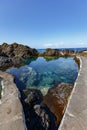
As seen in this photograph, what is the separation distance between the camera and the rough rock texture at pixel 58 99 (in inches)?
370

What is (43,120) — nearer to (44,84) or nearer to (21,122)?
(21,122)

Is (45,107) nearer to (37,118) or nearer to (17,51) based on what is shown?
(37,118)

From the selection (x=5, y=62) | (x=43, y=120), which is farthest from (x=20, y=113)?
(x=5, y=62)

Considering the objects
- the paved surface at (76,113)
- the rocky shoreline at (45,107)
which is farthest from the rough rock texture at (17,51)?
the paved surface at (76,113)

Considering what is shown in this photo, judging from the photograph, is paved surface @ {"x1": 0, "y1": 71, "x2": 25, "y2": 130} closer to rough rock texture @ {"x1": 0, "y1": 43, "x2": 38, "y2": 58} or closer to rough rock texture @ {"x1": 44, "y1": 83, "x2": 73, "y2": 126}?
rough rock texture @ {"x1": 44, "y1": 83, "x2": 73, "y2": 126}

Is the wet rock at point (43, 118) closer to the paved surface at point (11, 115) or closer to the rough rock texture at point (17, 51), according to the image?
the paved surface at point (11, 115)

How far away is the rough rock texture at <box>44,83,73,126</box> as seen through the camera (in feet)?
30.9

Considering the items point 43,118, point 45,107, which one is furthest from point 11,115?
point 45,107

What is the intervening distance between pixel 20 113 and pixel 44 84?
8.09m

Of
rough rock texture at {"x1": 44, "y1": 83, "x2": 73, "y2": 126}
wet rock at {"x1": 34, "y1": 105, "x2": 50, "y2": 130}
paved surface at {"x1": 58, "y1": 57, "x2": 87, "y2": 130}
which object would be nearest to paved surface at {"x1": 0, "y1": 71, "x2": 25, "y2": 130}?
wet rock at {"x1": 34, "y1": 105, "x2": 50, "y2": 130}

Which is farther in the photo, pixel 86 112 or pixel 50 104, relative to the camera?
pixel 50 104

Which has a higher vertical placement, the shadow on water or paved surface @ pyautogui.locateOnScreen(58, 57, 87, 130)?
paved surface @ pyautogui.locateOnScreen(58, 57, 87, 130)

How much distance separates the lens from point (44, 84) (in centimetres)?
1530

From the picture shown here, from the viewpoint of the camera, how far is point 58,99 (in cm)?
1082
